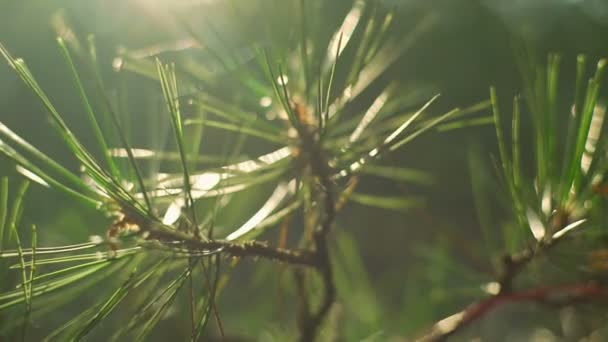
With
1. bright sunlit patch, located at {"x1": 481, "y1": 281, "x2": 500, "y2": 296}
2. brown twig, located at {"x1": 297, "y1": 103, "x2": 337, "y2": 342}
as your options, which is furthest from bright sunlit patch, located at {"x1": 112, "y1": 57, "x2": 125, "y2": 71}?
bright sunlit patch, located at {"x1": 481, "y1": 281, "x2": 500, "y2": 296}

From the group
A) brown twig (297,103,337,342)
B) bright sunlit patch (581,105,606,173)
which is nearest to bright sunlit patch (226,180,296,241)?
brown twig (297,103,337,342)

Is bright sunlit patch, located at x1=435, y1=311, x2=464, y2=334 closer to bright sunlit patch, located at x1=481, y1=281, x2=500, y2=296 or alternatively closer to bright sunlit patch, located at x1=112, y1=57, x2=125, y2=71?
bright sunlit patch, located at x1=481, y1=281, x2=500, y2=296

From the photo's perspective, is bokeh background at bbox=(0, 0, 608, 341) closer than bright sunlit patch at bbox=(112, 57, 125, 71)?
No

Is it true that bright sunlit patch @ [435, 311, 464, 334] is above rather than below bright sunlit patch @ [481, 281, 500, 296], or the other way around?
below

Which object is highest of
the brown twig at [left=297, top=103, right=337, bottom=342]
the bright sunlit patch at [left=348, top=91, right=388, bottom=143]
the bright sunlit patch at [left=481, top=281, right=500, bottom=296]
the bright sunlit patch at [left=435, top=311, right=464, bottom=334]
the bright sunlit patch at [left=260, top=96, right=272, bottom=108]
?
the bright sunlit patch at [left=260, top=96, right=272, bottom=108]

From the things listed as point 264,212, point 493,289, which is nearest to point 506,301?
point 493,289

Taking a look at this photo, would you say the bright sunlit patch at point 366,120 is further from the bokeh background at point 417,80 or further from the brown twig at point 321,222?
the bokeh background at point 417,80

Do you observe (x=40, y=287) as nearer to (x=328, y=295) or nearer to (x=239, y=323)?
(x=328, y=295)

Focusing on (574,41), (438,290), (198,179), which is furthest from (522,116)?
(198,179)

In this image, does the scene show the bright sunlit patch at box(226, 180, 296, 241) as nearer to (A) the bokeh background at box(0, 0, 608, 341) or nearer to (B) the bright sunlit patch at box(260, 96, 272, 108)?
(B) the bright sunlit patch at box(260, 96, 272, 108)
